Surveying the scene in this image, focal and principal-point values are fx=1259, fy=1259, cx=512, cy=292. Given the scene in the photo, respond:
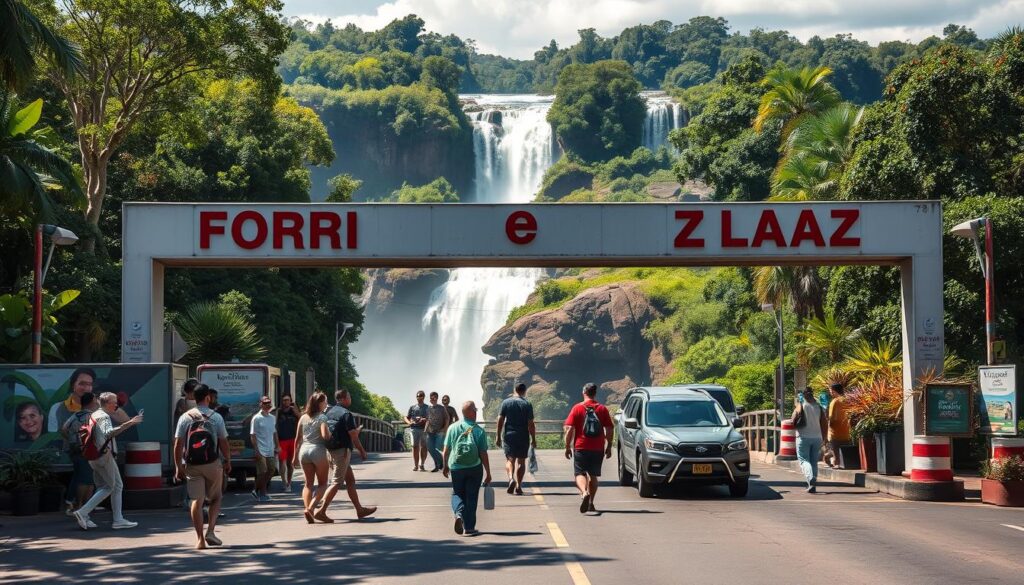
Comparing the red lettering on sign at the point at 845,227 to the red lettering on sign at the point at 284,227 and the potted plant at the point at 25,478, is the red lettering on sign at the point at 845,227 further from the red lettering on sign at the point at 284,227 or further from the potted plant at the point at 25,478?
the potted plant at the point at 25,478

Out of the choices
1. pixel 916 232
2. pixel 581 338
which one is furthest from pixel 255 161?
pixel 581 338

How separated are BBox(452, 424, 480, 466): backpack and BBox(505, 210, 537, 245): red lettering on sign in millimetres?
10847

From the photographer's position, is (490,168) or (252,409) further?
(490,168)

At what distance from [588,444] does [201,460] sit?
18.2 feet

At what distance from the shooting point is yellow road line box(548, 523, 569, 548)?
13.7 metres

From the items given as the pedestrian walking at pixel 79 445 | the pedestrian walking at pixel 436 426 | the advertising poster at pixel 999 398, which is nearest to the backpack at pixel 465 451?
the pedestrian walking at pixel 79 445

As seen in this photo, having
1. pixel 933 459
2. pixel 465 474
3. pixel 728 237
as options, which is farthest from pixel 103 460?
pixel 728 237

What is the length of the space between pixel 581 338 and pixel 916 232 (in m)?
73.0

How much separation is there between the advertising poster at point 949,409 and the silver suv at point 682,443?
3.50m

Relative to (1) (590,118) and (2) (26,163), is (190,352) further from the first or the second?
(1) (590,118)

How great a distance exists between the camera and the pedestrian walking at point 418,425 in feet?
93.5

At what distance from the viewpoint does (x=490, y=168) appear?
162500 millimetres

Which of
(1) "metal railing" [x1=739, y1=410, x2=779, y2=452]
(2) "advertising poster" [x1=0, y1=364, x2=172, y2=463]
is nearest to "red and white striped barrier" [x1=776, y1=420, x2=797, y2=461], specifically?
(1) "metal railing" [x1=739, y1=410, x2=779, y2=452]

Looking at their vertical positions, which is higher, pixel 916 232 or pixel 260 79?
pixel 260 79
